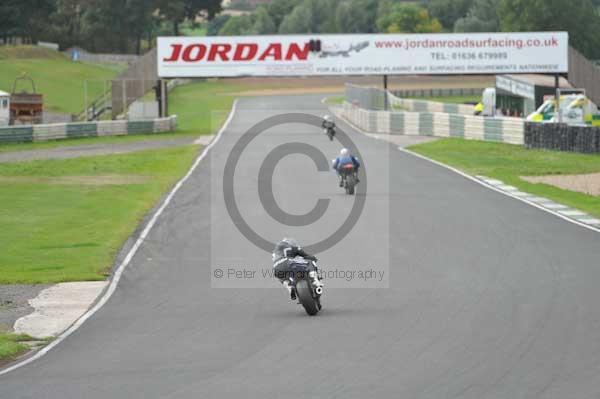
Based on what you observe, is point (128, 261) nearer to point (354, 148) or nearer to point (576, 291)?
point (576, 291)

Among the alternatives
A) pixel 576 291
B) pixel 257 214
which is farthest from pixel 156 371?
pixel 257 214

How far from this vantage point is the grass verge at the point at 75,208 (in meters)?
20.4

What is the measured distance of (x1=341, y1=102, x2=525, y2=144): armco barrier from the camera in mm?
49875

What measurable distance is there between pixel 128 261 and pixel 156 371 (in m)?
8.84

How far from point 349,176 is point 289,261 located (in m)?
15.2

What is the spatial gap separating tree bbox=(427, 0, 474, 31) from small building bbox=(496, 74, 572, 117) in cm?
9303

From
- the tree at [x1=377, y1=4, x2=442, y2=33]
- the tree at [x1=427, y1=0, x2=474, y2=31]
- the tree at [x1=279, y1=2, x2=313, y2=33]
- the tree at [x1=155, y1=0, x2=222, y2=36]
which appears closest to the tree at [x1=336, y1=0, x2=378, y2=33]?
the tree at [x1=279, y1=2, x2=313, y2=33]

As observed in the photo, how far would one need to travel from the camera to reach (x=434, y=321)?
46.5 ft

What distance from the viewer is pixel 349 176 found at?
97.2ft

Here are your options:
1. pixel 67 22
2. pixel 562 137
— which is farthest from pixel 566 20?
pixel 562 137

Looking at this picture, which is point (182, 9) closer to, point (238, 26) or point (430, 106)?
point (238, 26)

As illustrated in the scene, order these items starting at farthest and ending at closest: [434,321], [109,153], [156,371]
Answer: [109,153], [434,321], [156,371]

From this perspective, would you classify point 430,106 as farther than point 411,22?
No

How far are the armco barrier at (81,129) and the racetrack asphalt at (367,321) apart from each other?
25.7 metres
